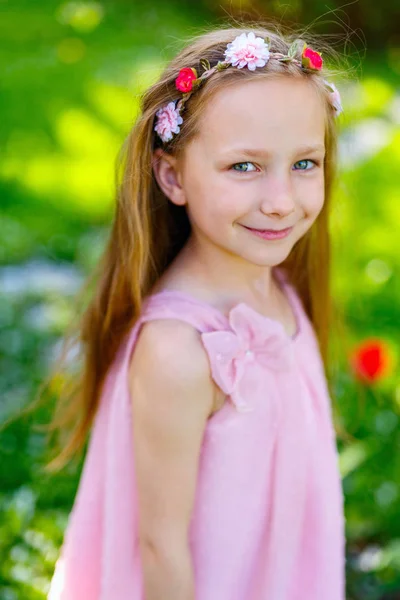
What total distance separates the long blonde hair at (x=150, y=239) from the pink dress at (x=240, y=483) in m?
0.08

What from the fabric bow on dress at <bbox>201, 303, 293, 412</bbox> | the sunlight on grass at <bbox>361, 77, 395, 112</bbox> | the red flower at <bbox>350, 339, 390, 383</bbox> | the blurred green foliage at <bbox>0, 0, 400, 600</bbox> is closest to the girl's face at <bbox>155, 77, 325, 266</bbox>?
the fabric bow on dress at <bbox>201, 303, 293, 412</bbox>

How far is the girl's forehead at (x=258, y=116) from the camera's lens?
1.54 metres

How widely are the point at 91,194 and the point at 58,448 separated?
223cm

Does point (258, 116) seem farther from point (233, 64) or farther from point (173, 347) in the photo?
point (173, 347)

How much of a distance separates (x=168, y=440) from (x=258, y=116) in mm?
594

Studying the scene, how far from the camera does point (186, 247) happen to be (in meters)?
1.83

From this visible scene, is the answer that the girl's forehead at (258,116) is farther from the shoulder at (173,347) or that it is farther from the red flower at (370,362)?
the red flower at (370,362)

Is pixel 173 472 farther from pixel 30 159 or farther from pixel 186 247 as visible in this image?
pixel 30 159

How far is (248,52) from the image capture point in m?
1.58

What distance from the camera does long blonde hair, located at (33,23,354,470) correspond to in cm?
165

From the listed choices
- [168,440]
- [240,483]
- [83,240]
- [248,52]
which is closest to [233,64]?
[248,52]

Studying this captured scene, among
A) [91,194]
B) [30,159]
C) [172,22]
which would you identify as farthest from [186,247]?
[172,22]

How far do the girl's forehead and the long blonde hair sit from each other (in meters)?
0.02

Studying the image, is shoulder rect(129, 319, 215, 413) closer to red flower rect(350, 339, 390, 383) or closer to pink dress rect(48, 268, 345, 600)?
pink dress rect(48, 268, 345, 600)
